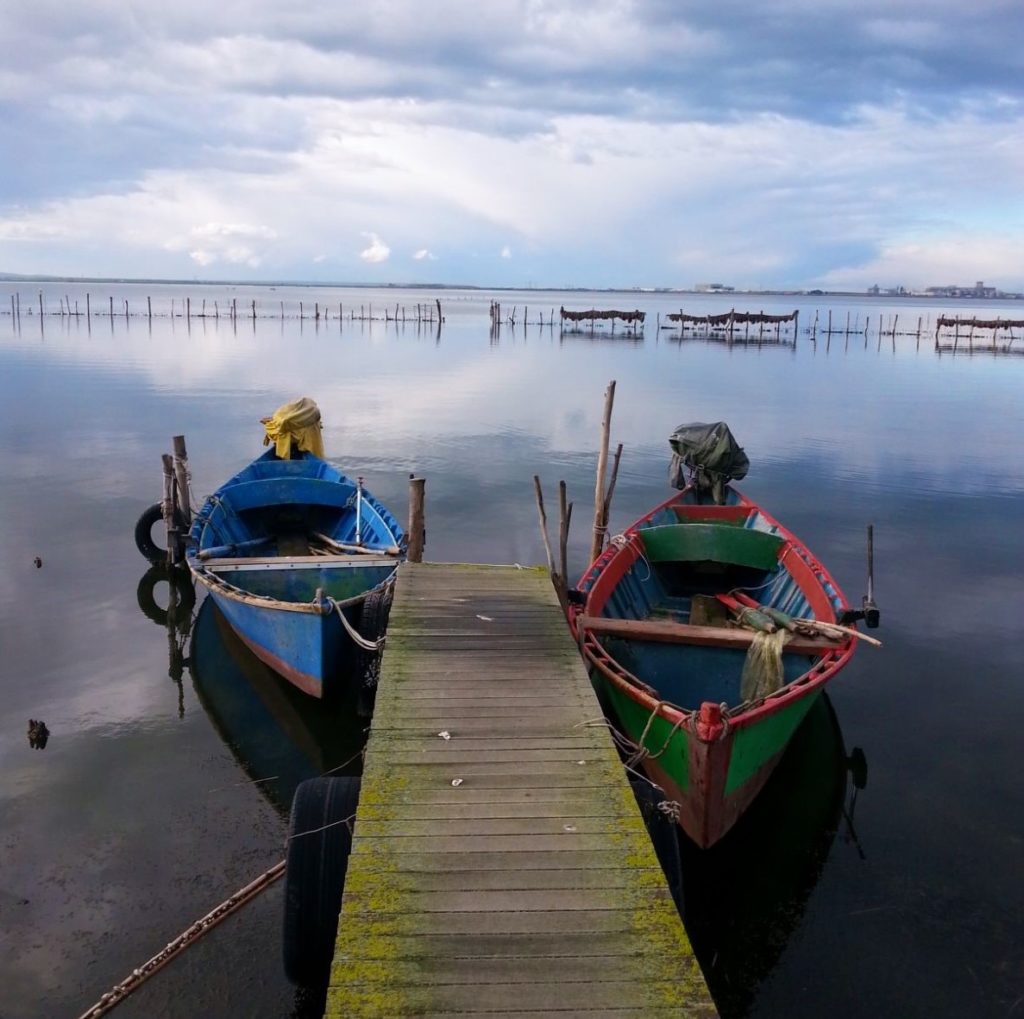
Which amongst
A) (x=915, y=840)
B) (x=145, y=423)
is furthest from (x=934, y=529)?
(x=145, y=423)

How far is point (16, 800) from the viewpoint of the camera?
31.9 feet

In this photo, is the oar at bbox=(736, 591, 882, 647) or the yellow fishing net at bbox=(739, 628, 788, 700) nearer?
the yellow fishing net at bbox=(739, 628, 788, 700)

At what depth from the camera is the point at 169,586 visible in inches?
667

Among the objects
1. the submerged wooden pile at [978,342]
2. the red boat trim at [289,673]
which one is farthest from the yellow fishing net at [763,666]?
the submerged wooden pile at [978,342]

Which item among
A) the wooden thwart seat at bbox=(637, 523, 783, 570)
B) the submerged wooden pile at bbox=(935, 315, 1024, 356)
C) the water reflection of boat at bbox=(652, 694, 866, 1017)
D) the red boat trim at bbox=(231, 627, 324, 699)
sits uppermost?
the submerged wooden pile at bbox=(935, 315, 1024, 356)

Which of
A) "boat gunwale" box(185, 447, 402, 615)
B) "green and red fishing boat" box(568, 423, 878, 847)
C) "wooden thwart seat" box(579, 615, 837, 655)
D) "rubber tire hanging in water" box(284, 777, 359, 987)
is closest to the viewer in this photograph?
"rubber tire hanging in water" box(284, 777, 359, 987)

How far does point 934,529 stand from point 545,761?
1700 cm

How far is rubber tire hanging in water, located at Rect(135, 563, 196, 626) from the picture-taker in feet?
51.4

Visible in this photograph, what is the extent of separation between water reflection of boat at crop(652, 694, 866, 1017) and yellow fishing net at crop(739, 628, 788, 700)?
58.2 inches

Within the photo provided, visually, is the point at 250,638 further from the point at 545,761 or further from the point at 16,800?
the point at 545,761

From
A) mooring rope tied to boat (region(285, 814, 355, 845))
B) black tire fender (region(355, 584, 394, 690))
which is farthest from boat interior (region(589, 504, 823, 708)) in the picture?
mooring rope tied to boat (region(285, 814, 355, 845))

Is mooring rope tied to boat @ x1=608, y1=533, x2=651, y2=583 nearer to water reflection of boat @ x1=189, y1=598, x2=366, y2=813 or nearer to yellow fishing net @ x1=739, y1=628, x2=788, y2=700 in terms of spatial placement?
yellow fishing net @ x1=739, y1=628, x2=788, y2=700

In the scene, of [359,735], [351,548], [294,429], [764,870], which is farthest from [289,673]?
[294,429]

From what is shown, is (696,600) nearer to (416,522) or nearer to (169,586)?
(416,522)
